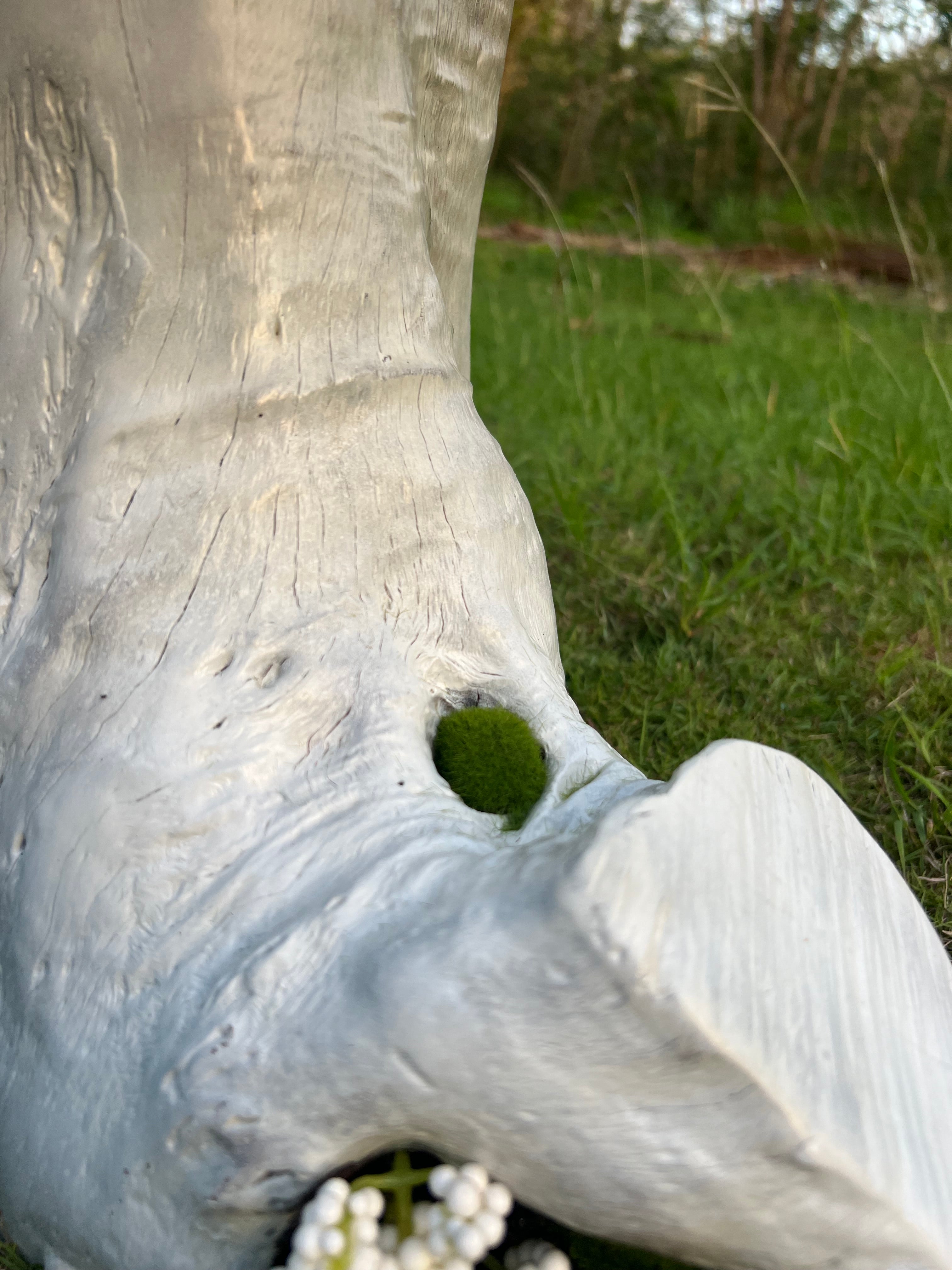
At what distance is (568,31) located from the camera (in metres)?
9.62

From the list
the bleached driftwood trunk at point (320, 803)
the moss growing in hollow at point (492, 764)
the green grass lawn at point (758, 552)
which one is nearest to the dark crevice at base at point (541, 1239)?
the bleached driftwood trunk at point (320, 803)

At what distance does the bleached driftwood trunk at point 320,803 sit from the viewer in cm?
92

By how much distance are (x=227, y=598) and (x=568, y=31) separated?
10.0 metres

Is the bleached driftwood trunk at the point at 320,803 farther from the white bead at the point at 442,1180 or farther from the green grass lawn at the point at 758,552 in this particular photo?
the green grass lawn at the point at 758,552

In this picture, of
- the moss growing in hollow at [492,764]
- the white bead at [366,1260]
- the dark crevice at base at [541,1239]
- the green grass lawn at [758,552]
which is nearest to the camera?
the white bead at [366,1260]

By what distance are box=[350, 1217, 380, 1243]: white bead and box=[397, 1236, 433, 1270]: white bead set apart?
3 cm

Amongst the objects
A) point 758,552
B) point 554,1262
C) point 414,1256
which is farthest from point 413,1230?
point 758,552

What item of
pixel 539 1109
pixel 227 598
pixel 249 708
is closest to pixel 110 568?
pixel 227 598

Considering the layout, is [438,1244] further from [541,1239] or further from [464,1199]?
[541,1239]

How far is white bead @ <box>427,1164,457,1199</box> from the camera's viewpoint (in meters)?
0.93

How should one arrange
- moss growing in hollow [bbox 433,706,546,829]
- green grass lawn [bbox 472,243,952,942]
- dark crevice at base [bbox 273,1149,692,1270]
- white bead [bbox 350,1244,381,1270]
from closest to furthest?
white bead [bbox 350,1244,381,1270] < dark crevice at base [bbox 273,1149,692,1270] < moss growing in hollow [bbox 433,706,546,829] < green grass lawn [bbox 472,243,952,942]

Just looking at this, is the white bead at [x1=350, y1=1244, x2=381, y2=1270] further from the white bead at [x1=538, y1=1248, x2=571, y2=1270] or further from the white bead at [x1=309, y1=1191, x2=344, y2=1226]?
A: the white bead at [x1=538, y1=1248, x2=571, y2=1270]

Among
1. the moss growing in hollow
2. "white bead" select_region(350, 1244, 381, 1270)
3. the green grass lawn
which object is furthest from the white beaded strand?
the green grass lawn

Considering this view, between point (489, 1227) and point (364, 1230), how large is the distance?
0.11 m
